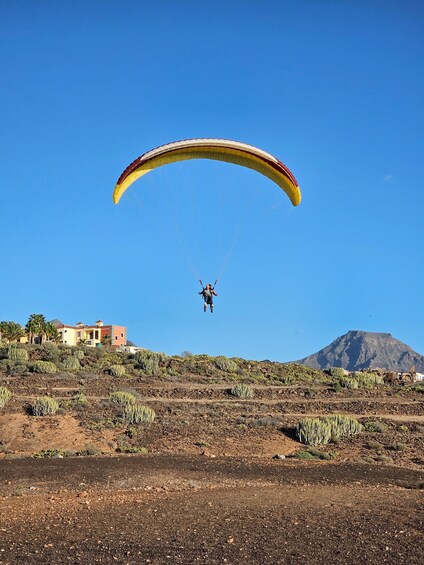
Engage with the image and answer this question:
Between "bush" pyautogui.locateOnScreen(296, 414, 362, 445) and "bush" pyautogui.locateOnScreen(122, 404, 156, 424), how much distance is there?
23.3 ft

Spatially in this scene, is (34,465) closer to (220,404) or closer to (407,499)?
(407,499)

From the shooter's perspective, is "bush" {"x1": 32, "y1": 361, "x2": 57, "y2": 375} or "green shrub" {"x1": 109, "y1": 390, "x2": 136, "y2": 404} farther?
"bush" {"x1": 32, "y1": 361, "x2": 57, "y2": 375}

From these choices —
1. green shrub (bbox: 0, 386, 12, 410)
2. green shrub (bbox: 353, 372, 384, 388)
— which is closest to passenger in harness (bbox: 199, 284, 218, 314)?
green shrub (bbox: 0, 386, 12, 410)

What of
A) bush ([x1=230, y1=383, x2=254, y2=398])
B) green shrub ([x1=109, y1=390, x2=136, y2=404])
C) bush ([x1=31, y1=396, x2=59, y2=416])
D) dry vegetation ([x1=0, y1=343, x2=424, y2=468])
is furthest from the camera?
bush ([x1=230, y1=383, x2=254, y2=398])

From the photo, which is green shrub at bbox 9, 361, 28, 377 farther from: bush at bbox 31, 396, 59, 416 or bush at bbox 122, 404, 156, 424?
bush at bbox 122, 404, 156, 424

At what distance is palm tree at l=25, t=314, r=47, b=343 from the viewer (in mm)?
76750

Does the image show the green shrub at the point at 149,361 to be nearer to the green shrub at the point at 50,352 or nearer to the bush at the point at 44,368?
the green shrub at the point at 50,352

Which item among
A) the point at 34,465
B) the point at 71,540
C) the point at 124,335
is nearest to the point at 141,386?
the point at 34,465

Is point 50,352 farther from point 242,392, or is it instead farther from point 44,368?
point 242,392

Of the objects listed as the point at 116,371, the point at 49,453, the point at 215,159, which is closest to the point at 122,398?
the point at 49,453

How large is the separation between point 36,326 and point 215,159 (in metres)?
54.9

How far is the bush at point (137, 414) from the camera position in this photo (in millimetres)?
30375

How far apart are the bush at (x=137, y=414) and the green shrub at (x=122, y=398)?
2.82 meters

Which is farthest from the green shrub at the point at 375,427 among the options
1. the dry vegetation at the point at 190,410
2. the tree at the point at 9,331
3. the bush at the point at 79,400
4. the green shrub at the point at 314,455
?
the tree at the point at 9,331
